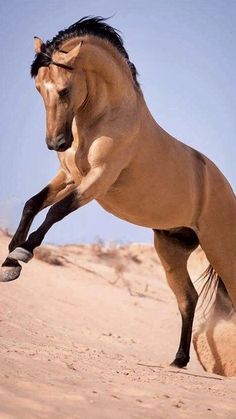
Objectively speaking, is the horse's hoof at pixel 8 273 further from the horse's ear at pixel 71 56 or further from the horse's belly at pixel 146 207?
the horse's ear at pixel 71 56

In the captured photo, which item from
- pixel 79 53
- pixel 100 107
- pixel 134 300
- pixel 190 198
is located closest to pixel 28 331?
pixel 190 198

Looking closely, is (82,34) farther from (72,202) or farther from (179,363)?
(179,363)

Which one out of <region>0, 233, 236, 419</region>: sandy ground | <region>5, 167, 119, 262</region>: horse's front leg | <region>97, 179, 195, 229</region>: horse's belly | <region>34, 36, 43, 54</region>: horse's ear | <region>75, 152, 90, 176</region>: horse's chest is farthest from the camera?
<region>97, 179, 195, 229</region>: horse's belly

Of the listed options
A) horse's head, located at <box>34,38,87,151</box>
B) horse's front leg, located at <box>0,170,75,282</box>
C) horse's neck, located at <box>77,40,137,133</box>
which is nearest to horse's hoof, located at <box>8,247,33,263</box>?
horse's front leg, located at <box>0,170,75,282</box>

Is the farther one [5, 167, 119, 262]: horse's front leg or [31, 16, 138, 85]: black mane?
[31, 16, 138, 85]: black mane

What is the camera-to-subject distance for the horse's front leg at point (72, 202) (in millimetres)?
4594

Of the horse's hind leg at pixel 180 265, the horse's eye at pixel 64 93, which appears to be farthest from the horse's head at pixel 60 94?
the horse's hind leg at pixel 180 265

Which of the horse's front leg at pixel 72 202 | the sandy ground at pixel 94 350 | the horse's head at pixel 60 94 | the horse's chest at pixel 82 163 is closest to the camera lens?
the sandy ground at pixel 94 350

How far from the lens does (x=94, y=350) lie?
6270 mm

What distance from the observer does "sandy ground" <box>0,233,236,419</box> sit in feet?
10.9

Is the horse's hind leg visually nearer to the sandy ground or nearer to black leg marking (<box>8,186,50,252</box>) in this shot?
the sandy ground

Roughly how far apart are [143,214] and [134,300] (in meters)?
6.89

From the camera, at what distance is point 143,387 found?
411cm

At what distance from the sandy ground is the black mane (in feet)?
8.13
